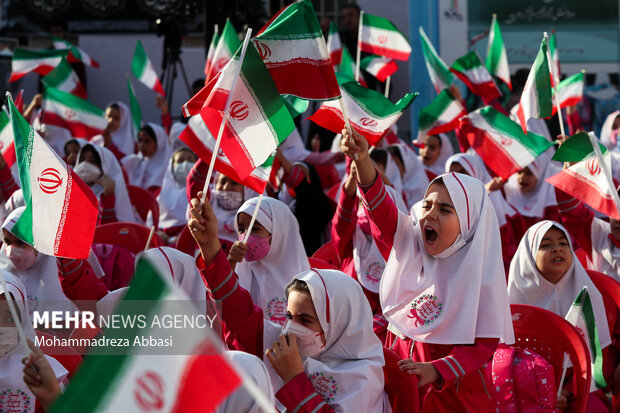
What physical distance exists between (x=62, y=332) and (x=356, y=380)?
1.59 m

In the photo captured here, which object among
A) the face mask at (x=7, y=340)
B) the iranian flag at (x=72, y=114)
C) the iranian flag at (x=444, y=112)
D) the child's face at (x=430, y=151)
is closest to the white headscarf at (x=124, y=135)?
the iranian flag at (x=72, y=114)

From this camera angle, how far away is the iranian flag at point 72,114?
6926 millimetres

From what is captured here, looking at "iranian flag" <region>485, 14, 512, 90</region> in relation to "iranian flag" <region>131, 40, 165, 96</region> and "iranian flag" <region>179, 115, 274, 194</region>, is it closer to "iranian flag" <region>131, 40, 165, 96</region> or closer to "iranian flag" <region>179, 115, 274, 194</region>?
"iranian flag" <region>131, 40, 165, 96</region>

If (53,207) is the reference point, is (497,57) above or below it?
below

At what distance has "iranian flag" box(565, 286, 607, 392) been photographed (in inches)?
133

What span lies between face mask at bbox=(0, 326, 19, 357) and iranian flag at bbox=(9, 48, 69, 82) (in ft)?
17.4

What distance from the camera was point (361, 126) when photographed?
385cm

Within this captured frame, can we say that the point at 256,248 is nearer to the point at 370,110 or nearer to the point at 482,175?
the point at 370,110

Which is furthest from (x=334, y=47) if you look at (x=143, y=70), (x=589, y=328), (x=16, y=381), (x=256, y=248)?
(x=16, y=381)

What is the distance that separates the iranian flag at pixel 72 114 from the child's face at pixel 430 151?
2611mm

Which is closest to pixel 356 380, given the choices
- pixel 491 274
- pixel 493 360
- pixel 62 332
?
pixel 491 274

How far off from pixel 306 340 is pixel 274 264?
1.21 metres

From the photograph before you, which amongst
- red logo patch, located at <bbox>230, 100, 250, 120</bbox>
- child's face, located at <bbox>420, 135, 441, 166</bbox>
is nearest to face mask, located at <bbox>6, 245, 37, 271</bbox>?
red logo patch, located at <bbox>230, 100, 250, 120</bbox>

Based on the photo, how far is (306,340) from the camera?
264cm
